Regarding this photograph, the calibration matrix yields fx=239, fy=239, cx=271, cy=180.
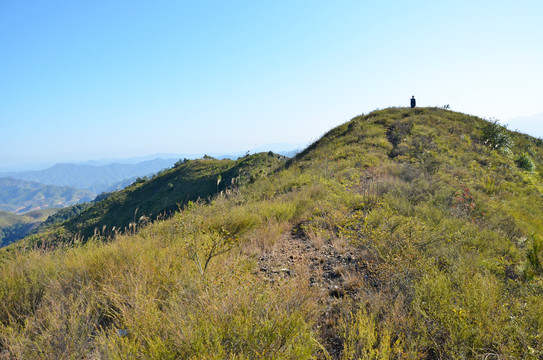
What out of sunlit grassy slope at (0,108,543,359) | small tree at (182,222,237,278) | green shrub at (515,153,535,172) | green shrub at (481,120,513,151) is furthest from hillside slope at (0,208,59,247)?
green shrub at (515,153,535,172)

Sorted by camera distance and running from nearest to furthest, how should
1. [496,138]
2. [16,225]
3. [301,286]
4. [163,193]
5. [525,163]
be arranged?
1. [301,286]
2. [525,163]
3. [496,138]
4. [163,193]
5. [16,225]

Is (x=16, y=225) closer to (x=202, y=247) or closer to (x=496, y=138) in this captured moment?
(x=202, y=247)

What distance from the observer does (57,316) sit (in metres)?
2.22

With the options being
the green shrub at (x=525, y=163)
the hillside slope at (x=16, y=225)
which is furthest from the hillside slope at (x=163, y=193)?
the hillside slope at (x=16, y=225)

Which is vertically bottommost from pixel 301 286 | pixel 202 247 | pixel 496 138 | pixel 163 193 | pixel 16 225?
pixel 16 225

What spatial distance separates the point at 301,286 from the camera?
2.72 metres

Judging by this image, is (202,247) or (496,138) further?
(496,138)

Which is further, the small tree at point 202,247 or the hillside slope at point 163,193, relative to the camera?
the hillside slope at point 163,193

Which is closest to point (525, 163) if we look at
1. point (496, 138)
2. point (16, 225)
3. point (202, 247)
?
point (496, 138)

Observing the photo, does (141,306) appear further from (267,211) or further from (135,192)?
(135,192)

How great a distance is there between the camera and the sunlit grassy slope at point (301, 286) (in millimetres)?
2000

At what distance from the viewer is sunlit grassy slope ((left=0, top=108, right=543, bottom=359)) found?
200 centimetres

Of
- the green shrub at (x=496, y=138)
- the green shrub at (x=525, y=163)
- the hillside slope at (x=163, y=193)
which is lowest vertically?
the hillside slope at (x=163, y=193)

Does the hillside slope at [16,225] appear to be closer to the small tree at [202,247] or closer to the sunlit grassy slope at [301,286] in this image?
the sunlit grassy slope at [301,286]
